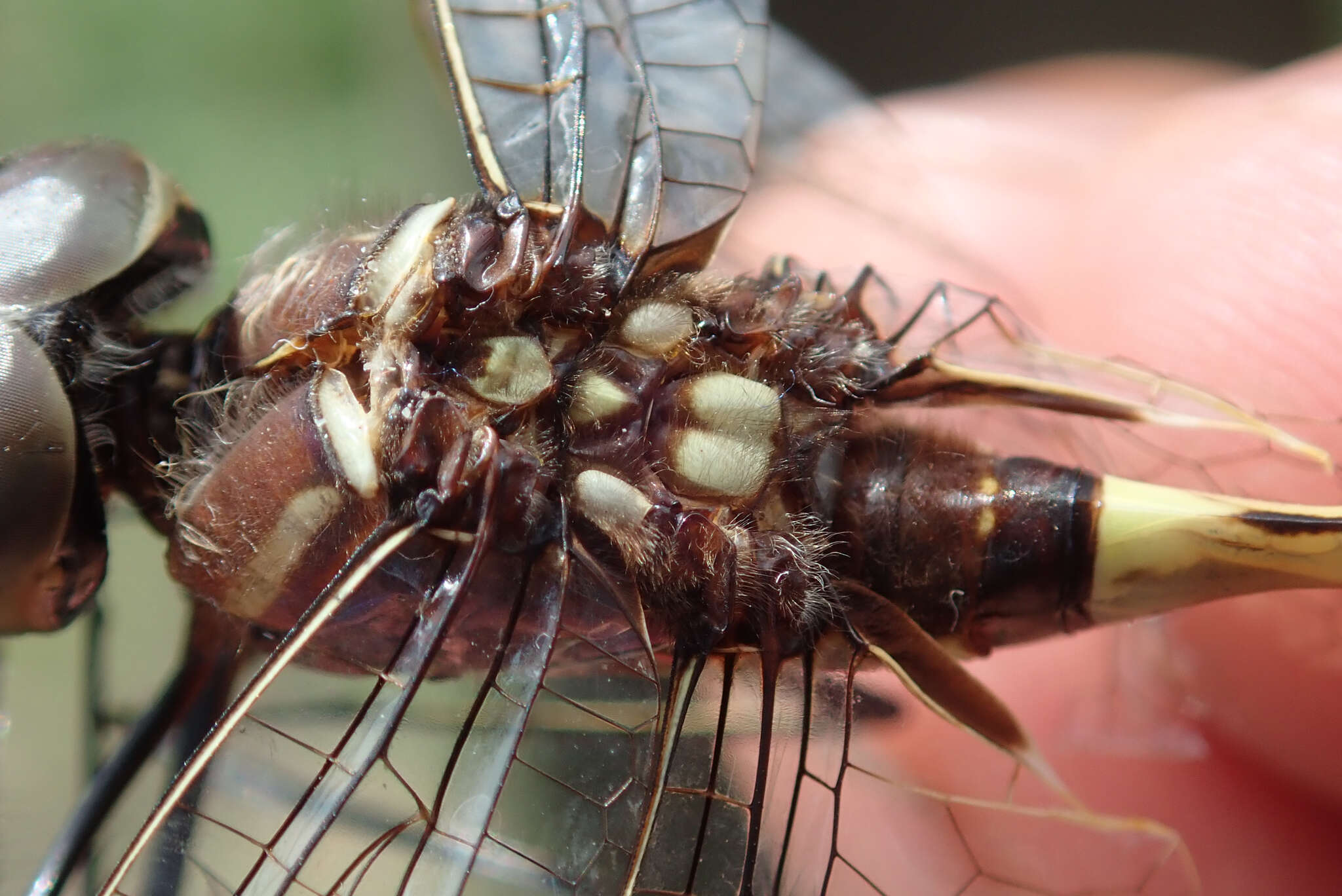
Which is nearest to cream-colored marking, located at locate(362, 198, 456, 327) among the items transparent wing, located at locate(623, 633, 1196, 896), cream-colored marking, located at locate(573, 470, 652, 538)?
cream-colored marking, located at locate(573, 470, 652, 538)

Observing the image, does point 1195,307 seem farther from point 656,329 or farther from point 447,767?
point 447,767

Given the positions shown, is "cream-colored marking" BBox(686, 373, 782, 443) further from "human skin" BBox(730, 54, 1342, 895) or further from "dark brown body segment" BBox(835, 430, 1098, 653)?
"human skin" BBox(730, 54, 1342, 895)

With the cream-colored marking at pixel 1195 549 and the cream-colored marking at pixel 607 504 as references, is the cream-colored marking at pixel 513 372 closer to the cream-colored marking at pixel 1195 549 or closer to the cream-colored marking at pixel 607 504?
the cream-colored marking at pixel 607 504

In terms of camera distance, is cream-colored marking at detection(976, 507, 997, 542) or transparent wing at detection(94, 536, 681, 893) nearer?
transparent wing at detection(94, 536, 681, 893)

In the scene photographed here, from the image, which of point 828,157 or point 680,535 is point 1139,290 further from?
point 680,535

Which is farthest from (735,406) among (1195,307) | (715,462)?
(1195,307)

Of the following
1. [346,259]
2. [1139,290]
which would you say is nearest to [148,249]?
[346,259]

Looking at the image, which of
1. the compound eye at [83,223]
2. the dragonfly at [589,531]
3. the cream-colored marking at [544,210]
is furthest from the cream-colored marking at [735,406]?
the compound eye at [83,223]
